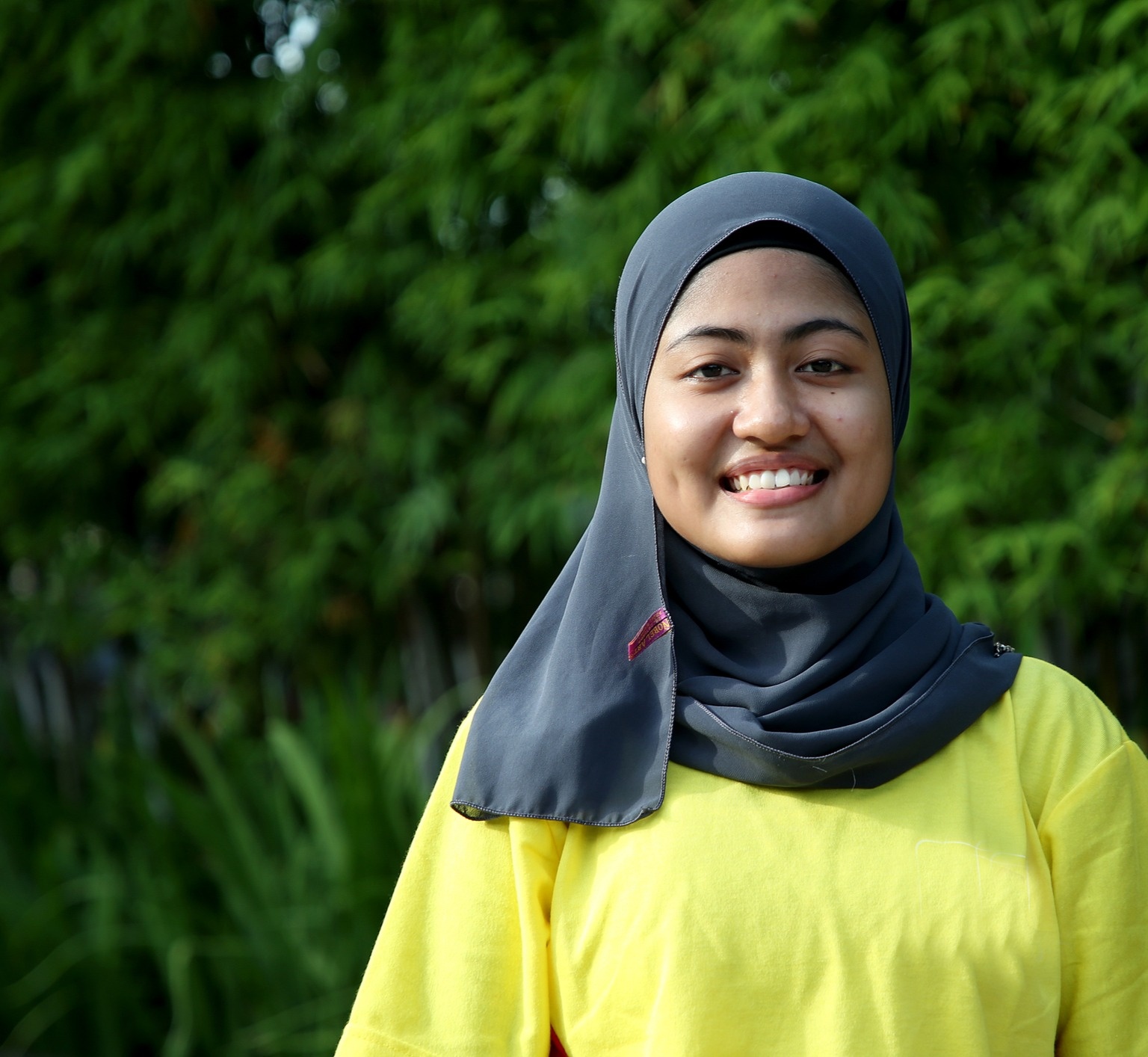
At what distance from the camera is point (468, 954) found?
4.27ft

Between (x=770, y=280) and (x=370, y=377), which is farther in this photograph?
(x=370, y=377)

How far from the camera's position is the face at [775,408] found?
1288 mm

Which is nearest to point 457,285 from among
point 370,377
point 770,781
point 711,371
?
point 370,377

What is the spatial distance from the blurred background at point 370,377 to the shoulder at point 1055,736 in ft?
3.86

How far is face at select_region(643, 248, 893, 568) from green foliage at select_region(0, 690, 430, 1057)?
1.93m

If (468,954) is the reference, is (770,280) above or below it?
above

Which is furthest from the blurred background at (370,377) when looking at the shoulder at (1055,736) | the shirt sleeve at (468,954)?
the shirt sleeve at (468,954)

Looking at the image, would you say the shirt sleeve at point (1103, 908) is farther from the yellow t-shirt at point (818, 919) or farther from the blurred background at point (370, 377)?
the blurred background at point (370, 377)

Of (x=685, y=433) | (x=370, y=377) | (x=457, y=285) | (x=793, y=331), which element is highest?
(x=457, y=285)

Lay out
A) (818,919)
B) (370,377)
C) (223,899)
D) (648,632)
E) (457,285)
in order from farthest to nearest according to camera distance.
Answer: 1. (370,377)
2. (223,899)
3. (457,285)
4. (648,632)
5. (818,919)

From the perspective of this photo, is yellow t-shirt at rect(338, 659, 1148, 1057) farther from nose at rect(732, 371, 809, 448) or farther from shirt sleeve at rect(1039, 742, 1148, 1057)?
nose at rect(732, 371, 809, 448)

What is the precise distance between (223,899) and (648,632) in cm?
242

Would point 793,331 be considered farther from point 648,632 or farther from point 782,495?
point 648,632

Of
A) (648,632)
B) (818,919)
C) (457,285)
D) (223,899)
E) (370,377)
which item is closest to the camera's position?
(818,919)
